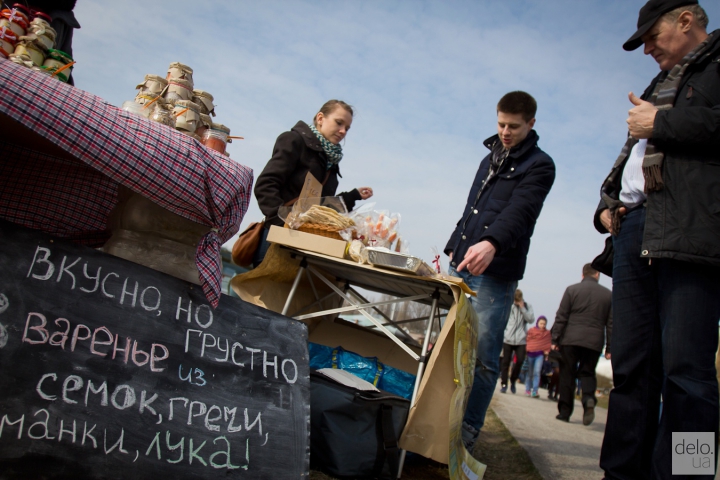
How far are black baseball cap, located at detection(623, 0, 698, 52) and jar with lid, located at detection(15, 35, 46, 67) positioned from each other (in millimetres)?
2242

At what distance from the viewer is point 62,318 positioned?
1.30 meters

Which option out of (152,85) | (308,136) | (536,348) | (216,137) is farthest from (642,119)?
(536,348)

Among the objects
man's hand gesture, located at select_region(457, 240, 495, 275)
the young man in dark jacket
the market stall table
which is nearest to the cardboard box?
the market stall table

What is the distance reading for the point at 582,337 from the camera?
5.83 metres

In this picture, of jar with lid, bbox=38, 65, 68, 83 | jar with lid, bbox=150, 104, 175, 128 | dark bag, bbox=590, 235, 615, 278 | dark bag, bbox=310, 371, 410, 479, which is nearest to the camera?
jar with lid, bbox=38, 65, 68, 83

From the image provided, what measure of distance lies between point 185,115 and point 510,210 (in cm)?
175

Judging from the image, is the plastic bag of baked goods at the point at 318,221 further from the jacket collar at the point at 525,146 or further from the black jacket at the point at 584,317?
the black jacket at the point at 584,317

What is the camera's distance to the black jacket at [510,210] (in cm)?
274

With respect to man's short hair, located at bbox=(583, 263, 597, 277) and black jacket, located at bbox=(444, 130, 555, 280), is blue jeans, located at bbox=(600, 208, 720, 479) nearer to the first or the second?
black jacket, located at bbox=(444, 130, 555, 280)

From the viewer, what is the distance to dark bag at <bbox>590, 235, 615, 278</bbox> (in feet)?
8.02

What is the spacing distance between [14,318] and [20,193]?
56 cm

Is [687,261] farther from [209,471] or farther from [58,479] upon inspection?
[58,479]

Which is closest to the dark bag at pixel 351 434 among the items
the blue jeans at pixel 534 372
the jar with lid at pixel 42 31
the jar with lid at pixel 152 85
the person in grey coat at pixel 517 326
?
the jar with lid at pixel 152 85

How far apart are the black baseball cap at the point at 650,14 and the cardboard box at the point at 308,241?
1540 millimetres
